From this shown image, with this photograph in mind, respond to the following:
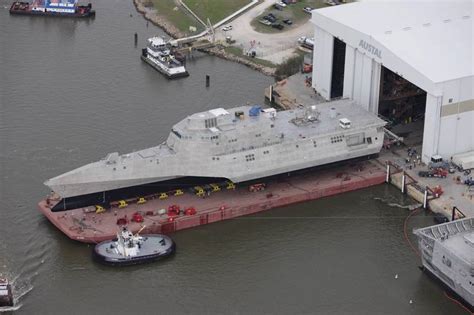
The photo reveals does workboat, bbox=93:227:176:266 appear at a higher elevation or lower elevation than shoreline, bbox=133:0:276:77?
lower

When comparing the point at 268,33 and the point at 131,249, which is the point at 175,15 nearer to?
the point at 268,33

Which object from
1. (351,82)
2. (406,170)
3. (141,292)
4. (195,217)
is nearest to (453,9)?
(351,82)

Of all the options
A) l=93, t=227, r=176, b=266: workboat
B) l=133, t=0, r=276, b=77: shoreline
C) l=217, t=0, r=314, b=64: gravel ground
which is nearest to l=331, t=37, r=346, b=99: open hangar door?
l=133, t=0, r=276, b=77: shoreline

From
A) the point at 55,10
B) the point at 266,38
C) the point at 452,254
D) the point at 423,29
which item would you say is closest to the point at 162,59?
the point at 266,38

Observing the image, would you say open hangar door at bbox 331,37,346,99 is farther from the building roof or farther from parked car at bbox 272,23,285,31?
parked car at bbox 272,23,285,31

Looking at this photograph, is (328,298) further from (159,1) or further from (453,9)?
(159,1)
